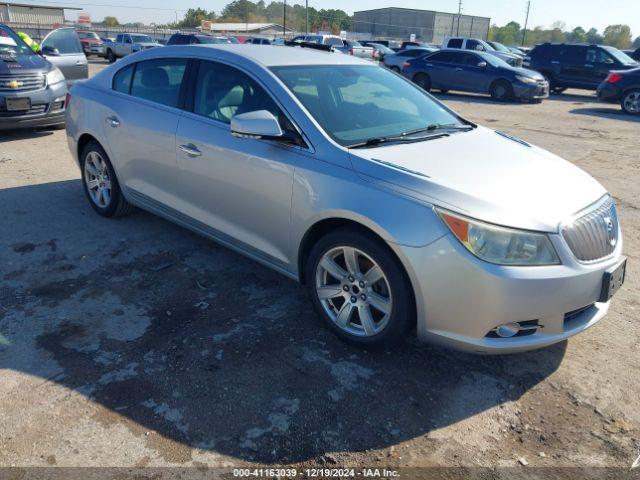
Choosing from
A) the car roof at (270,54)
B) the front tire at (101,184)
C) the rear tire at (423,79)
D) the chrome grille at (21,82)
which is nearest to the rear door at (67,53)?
the chrome grille at (21,82)

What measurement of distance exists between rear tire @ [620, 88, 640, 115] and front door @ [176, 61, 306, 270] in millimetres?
14682

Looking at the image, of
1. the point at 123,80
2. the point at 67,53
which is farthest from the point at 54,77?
the point at 123,80

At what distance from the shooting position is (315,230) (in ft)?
10.9

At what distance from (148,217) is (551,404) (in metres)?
4.05

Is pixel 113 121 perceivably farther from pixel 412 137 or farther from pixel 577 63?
pixel 577 63

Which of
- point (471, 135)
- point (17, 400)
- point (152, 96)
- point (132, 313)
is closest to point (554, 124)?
point (471, 135)

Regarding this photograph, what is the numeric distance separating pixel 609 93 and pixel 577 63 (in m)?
4.12

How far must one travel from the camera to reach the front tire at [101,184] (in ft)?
16.4

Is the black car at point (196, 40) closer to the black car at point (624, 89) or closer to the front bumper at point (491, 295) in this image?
the black car at point (624, 89)

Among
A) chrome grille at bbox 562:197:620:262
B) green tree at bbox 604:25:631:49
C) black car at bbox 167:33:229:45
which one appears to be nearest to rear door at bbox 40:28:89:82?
black car at bbox 167:33:229:45

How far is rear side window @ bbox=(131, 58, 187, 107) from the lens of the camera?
4238mm

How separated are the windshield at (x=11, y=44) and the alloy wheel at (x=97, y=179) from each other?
5.13 meters

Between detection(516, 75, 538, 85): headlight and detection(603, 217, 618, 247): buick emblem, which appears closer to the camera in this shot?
detection(603, 217, 618, 247): buick emblem

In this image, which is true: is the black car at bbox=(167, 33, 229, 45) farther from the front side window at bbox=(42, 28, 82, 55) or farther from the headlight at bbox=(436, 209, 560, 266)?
the headlight at bbox=(436, 209, 560, 266)
